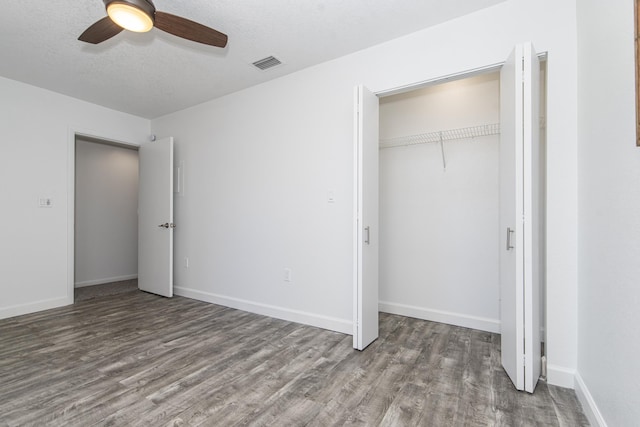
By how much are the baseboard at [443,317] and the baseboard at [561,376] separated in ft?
2.75

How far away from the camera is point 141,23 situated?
1.83 meters

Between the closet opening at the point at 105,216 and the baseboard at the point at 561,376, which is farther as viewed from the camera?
the closet opening at the point at 105,216

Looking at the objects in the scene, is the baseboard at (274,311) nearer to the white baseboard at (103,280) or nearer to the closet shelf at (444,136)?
the white baseboard at (103,280)

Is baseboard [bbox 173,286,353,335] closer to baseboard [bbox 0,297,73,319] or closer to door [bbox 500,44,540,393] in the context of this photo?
baseboard [bbox 0,297,73,319]

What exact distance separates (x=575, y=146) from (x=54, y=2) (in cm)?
361

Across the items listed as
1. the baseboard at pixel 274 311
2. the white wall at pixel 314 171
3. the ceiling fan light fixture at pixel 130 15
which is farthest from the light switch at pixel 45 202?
the ceiling fan light fixture at pixel 130 15

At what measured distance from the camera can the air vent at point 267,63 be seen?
2893mm

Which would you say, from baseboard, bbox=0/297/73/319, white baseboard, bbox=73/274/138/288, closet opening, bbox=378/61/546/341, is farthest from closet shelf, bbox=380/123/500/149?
white baseboard, bbox=73/274/138/288

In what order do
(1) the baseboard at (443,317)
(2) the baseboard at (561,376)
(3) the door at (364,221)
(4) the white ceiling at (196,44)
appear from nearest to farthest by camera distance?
(2) the baseboard at (561,376) < (4) the white ceiling at (196,44) < (3) the door at (364,221) < (1) the baseboard at (443,317)

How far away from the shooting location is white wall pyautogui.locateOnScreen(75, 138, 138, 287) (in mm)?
4797

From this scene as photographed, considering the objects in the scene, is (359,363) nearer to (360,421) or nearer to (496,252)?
(360,421)

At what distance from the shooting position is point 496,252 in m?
2.82

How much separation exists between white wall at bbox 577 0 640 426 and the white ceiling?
935mm

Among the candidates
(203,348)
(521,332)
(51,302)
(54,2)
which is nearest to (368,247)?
(521,332)
